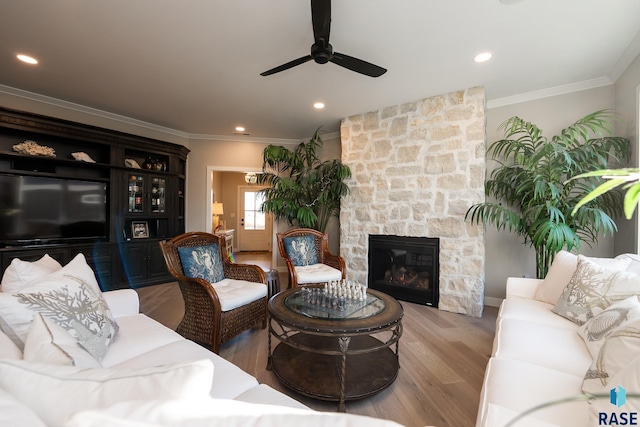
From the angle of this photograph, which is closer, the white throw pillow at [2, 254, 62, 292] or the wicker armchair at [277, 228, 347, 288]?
the white throw pillow at [2, 254, 62, 292]

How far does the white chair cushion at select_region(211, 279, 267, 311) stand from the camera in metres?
2.21

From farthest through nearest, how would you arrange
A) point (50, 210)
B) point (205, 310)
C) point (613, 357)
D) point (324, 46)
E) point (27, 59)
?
point (50, 210)
point (27, 59)
point (205, 310)
point (324, 46)
point (613, 357)

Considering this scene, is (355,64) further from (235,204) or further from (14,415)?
(235,204)

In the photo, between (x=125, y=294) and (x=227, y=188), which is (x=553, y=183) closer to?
(x=125, y=294)

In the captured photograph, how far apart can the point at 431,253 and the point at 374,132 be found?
179 centimetres

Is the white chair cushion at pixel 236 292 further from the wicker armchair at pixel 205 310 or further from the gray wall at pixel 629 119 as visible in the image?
the gray wall at pixel 629 119

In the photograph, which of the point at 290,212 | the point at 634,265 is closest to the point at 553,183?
the point at 634,265

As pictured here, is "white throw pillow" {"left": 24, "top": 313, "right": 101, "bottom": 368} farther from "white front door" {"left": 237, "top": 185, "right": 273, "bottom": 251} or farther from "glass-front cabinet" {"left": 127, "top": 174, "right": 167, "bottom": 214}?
"white front door" {"left": 237, "top": 185, "right": 273, "bottom": 251}

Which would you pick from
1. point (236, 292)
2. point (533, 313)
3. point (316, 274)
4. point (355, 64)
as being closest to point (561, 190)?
point (533, 313)

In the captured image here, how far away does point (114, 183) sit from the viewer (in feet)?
12.7

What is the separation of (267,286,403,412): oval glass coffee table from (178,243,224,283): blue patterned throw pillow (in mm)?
794

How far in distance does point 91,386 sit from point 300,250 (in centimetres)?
290

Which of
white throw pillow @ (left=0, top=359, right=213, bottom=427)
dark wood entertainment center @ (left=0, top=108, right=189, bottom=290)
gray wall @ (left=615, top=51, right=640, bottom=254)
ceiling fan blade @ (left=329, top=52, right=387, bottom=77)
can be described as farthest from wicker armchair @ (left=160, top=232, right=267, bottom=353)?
gray wall @ (left=615, top=51, right=640, bottom=254)

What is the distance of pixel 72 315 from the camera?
4.00 ft
